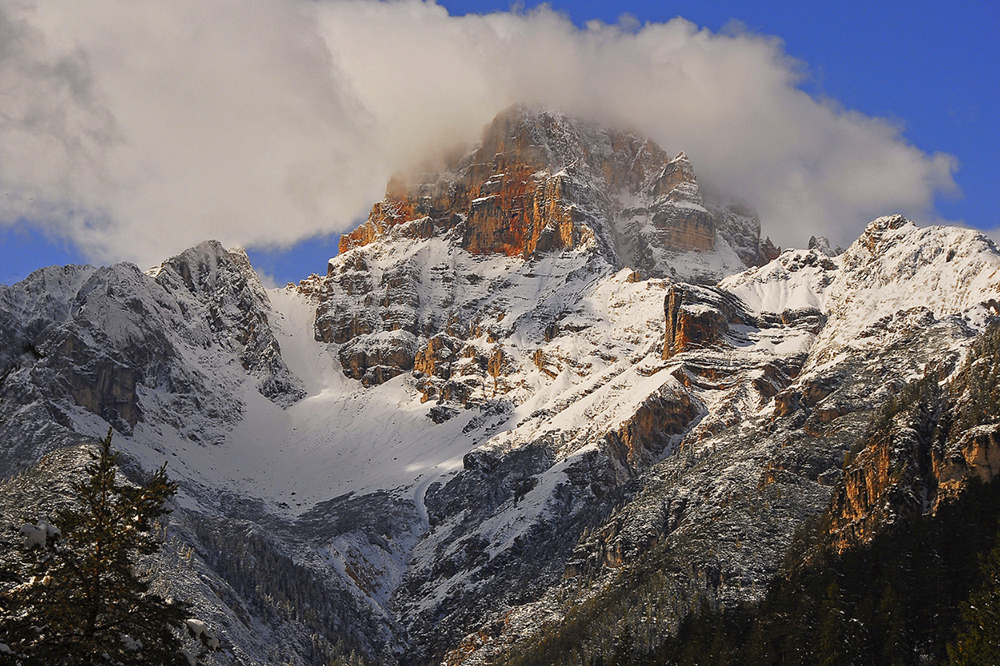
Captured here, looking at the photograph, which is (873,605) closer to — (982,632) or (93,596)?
(982,632)

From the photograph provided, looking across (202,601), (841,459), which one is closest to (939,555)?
(841,459)

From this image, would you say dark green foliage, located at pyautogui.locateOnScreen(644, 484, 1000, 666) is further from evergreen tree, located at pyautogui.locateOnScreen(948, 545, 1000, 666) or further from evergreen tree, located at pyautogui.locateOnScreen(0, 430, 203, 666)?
evergreen tree, located at pyautogui.locateOnScreen(0, 430, 203, 666)

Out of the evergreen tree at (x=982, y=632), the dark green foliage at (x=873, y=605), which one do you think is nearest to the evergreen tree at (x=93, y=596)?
the evergreen tree at (x=982, y=632)

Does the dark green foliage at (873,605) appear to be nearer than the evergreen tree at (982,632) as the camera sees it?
No

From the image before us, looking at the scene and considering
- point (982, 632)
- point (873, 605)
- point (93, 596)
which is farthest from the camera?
point (873, 605)

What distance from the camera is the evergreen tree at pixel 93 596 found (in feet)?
107

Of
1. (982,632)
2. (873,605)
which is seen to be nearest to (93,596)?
(982,632)

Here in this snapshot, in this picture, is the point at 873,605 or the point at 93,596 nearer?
the point at 93,596

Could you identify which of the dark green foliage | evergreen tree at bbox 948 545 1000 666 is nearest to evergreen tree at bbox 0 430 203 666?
evergreen tree at bbox 948 545 1000 666

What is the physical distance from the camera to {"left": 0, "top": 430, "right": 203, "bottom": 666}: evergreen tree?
107 feet

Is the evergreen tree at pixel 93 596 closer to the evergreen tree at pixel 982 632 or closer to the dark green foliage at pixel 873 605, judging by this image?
the evergreen tree at pixel 982 632

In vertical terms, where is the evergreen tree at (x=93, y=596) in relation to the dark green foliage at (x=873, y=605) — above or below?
below

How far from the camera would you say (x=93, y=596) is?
34.1 m

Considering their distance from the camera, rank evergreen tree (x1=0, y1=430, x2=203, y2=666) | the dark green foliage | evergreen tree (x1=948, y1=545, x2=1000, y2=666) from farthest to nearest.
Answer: the dark green foliage < evergreen tree (x1=948, y1=545, x2=1000, y2=666) < evergreen tree (x1=0, y1=430, x2=203, y2=666)
